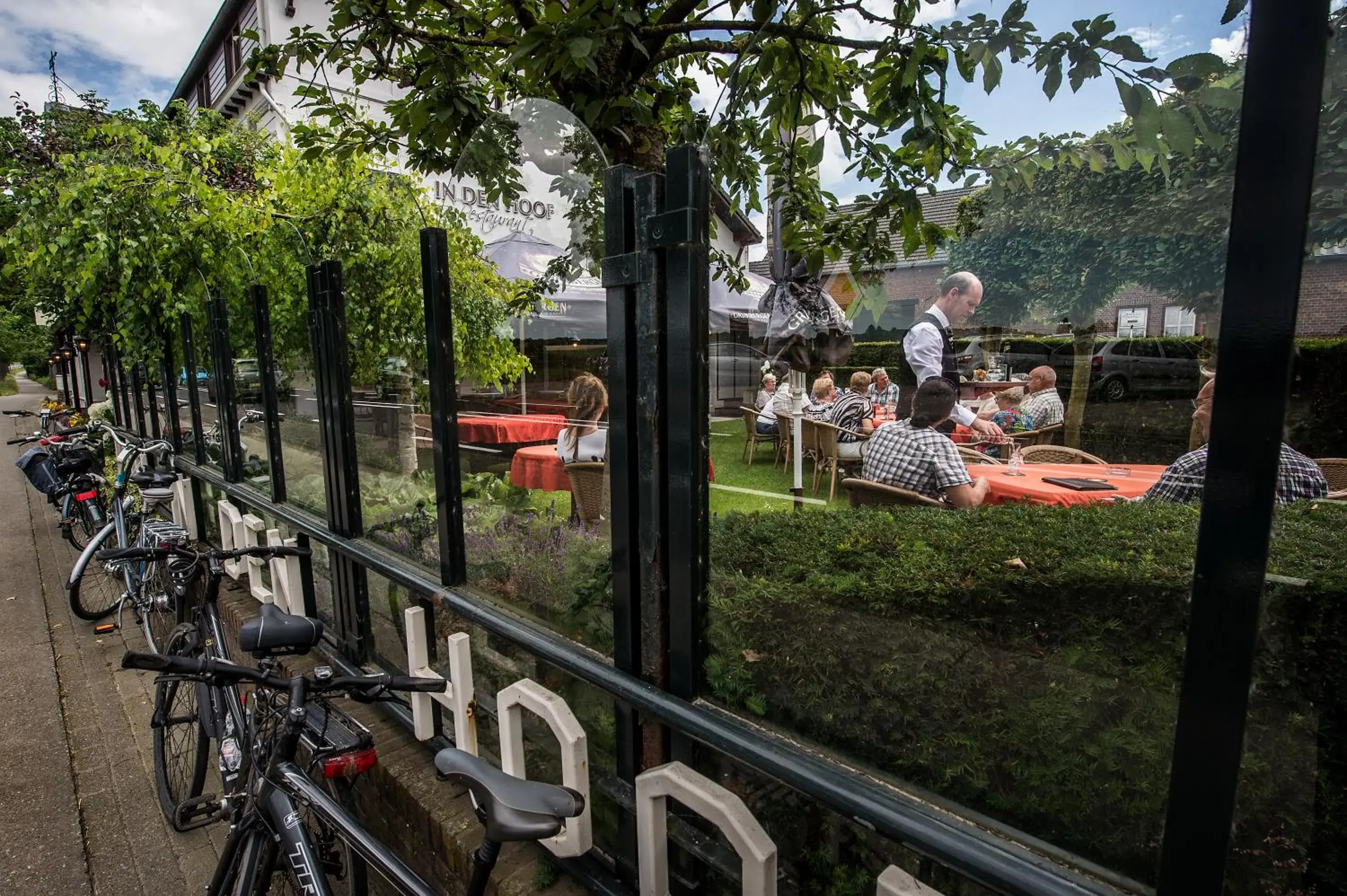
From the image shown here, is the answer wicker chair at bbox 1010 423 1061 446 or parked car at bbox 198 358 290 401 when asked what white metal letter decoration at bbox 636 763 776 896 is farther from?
parked car at bbox 198 358 290 401

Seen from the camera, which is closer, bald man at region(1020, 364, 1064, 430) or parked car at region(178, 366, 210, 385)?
bald man at region(1020, 364, 1064, 430)

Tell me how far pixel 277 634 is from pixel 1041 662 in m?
1.91

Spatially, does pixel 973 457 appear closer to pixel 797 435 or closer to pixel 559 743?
pixel 797 435

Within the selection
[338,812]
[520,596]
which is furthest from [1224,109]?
[338,812]

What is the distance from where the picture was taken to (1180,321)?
898mm

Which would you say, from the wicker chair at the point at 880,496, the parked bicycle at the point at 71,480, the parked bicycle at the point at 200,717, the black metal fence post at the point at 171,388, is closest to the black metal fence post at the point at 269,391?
the parked bicycle at the point at 200,717

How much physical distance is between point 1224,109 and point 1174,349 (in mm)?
278

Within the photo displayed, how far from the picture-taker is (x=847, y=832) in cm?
144

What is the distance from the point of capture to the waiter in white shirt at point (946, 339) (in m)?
1.11

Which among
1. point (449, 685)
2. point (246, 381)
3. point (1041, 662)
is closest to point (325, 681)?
point (449, 685)

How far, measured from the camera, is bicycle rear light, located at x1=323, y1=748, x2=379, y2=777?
1836 mm

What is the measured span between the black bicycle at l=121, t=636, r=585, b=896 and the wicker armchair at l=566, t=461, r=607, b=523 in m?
0.60

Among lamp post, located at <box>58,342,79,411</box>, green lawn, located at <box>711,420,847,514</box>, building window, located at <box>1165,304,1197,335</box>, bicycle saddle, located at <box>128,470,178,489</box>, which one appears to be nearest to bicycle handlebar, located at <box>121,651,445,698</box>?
green lawn, located at <box>711,420,847,514</box>

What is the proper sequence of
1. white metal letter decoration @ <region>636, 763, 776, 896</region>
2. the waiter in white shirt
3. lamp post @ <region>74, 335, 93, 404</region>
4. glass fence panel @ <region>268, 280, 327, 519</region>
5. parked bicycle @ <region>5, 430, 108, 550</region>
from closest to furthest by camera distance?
the waiter in white shirt
white metal letter decoration @ <region>636, 763, 776, 896</region>
glass fence panel @ <region>268, 280, 327, 519</region>
parked bicycle @ <region>5, 430, 108, 550</region>
lamp post @ <region>74, 335, 93, 404</region>
